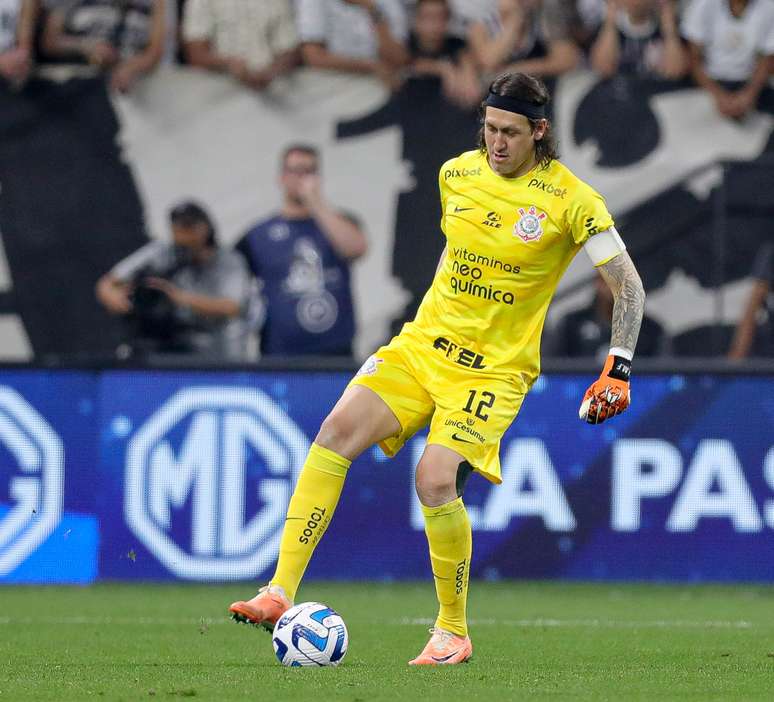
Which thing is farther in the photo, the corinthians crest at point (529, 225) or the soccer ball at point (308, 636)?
the corinthians crest at point (529, 225)

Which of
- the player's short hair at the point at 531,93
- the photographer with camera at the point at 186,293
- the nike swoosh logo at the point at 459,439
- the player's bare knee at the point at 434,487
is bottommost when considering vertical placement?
the photographer with camera at the point at 186,293

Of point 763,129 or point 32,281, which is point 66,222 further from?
point 763,129

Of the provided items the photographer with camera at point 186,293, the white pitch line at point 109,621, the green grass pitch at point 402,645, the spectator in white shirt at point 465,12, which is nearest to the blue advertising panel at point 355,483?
the green grass pitch at point 402,645

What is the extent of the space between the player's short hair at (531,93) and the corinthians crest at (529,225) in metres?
0.23

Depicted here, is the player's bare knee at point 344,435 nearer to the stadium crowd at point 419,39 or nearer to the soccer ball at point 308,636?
the soccer ball at point 308,636

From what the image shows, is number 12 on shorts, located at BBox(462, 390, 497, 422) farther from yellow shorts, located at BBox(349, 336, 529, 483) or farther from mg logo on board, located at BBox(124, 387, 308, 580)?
mg logo on board, located at BBox(124, 387, 308, 580)

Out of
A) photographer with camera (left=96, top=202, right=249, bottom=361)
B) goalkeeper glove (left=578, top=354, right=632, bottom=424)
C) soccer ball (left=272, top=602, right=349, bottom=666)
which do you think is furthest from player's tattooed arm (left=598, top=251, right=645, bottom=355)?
photographer with camera (left=96, top=202, right=249, bottom=361)

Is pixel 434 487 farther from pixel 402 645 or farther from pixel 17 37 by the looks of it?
pixel 17 37

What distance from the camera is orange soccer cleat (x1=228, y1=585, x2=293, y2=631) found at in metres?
6.12

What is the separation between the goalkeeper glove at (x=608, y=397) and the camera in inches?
247

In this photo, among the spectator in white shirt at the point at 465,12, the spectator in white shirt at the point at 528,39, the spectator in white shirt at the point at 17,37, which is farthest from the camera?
the spectator in white shirt at the point at 465,12

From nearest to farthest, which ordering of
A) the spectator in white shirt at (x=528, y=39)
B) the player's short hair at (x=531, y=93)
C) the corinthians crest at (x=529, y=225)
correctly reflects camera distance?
the player's short hair at (x=531, y=93) → the corinthians crest at (x=529, y=225) → the spectator in white shirt at (x=528, y=39)

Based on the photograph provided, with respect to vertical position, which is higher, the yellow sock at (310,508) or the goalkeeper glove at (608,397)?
the goalkeeper glove at (608,397)

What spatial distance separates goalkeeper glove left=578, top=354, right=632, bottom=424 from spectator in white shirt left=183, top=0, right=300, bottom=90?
251 inches
